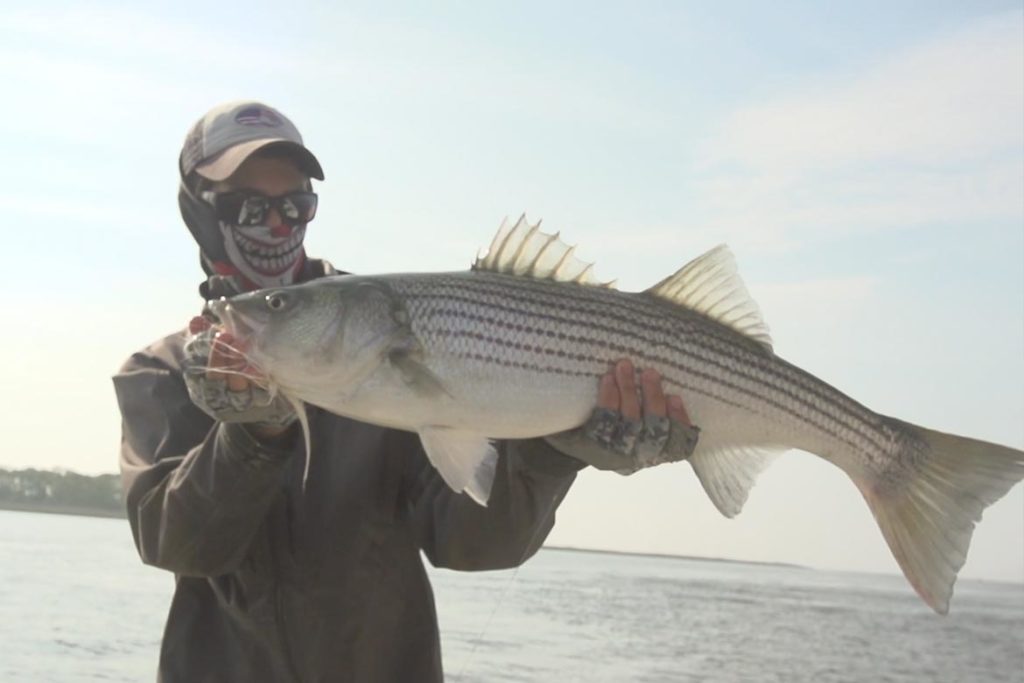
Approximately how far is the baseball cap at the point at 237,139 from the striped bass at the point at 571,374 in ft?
3.02

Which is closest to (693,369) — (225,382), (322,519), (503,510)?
(503,510)

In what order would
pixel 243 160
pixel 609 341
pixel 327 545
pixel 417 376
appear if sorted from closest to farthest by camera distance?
pixel 417 376, pixel 609 341, pixel 327 545, pixel 243 160

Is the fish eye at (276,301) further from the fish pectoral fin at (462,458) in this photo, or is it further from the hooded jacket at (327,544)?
the fish pectoral fin at (462,458)

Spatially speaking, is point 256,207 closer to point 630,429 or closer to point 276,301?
point 276,301

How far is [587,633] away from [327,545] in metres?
19.9

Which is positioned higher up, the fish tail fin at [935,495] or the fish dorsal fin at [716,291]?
the fish dorsal fin at [716,291]

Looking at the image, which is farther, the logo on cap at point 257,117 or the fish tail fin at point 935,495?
the logo on cap at point 257,117

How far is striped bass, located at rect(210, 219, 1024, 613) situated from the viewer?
4.58 m

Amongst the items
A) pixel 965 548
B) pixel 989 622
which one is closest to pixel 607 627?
pixel 989 622

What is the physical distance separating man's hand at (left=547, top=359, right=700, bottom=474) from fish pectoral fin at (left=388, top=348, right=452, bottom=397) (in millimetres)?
620

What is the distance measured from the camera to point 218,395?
4.36 meters

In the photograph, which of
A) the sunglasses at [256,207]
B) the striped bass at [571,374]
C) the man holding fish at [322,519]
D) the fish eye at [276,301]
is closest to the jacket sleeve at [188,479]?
the man holding fish at [322,519]

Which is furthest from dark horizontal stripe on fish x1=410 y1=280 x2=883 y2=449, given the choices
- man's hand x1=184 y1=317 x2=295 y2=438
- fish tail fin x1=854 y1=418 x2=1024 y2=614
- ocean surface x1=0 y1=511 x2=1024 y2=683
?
ocean surface x1=0 y1=511 x2=1024 y2=683

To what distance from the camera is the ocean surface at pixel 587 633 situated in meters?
18.3
